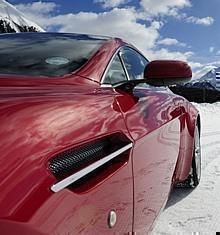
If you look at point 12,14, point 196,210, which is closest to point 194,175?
point 196,210

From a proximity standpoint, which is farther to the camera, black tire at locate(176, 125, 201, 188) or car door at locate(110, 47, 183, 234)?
black tire at locate(176, 125, 201, 188)

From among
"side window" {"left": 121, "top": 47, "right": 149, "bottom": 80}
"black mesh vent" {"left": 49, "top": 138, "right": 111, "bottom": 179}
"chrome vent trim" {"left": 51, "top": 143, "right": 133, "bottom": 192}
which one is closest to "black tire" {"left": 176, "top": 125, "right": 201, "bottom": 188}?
"side window" {"left": 121, "top": 47, "right": 149, "bottom": 80}

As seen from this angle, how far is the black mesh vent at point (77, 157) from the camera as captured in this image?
1138mm

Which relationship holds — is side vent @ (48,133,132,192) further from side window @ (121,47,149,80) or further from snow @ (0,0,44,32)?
snow @ (0,0,44,32)

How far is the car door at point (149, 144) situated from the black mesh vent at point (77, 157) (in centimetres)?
27

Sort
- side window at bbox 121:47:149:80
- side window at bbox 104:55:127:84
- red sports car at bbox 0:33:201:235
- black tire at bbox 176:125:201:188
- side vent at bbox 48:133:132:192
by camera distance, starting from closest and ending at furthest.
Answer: red sports car at bbox 0:33:201:235, side vent at bbox 48:133:132:192, side window at bbox 104:55:127:84, side window at bbox 121:47:149:80, black tire at bbox 176:125:201:188

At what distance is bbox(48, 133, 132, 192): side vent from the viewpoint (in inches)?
44.8

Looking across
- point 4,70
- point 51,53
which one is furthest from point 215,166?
point 4,70

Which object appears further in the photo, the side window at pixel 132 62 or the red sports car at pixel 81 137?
the side window at pixel 132 62

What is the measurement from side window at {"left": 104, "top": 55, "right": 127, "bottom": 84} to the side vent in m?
0.54

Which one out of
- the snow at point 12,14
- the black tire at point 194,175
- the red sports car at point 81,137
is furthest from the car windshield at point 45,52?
the snow at point 12,14

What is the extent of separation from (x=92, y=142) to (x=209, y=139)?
591cm

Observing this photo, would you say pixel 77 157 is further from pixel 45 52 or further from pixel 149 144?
pixel 45 52

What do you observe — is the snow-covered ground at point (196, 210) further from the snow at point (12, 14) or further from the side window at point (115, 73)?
the snow at point (12, 14)
